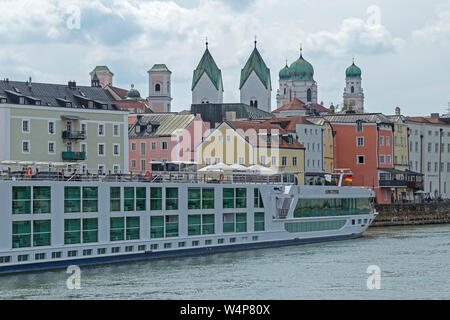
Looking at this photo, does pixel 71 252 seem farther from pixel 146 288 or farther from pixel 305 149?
pixel 305 149

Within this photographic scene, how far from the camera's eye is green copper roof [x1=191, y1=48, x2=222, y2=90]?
15388 centimetres

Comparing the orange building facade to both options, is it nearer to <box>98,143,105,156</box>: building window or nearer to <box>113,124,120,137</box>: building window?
<box>113,124,120,137</box>: building window

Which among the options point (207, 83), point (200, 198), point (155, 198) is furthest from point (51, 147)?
point (207, 83)

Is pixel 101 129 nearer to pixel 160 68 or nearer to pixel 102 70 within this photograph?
pixel 160 68

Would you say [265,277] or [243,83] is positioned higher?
[243,83]

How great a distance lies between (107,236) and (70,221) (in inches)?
97.6

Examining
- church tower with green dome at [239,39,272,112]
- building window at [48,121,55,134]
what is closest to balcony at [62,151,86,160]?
building window at [48,121,55,134]

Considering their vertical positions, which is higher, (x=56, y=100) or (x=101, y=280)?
(x=56, y=100)

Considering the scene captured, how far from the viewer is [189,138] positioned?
9644 cm

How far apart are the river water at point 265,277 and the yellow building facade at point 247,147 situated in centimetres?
3029

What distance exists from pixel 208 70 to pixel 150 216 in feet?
339

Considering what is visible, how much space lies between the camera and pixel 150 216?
51.9m
